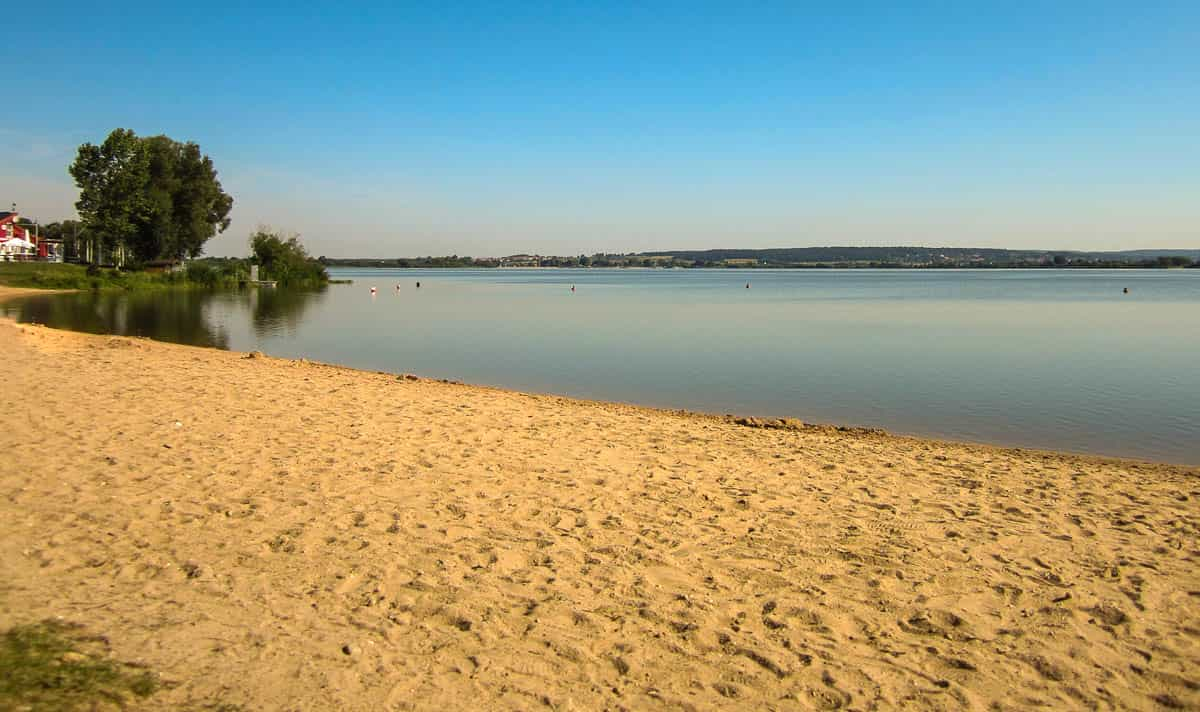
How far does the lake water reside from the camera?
15.6 meters

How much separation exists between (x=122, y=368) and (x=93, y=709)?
45.9 ft

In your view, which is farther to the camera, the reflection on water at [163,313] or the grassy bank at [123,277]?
the grassy bank at [123,277]

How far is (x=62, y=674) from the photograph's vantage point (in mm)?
4227

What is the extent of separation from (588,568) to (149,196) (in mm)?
71762

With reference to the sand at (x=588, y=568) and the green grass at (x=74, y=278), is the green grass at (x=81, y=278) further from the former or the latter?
the sand at (x=588, y=568)

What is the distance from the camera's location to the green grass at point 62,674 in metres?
3.98

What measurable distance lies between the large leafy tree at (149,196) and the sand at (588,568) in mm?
61094

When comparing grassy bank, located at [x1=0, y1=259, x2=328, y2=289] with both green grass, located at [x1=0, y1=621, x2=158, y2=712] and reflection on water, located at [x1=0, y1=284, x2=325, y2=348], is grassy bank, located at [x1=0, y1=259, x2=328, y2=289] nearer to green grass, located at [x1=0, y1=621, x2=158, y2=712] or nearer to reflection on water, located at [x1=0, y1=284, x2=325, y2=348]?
reflection on water, located at [x1=0, y1=284, x2=325, y2=348]

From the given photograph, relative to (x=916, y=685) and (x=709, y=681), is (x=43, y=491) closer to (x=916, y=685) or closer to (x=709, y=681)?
(x=709, y=681)

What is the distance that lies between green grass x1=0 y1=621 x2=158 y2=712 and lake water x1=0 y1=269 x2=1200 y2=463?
12.5 m

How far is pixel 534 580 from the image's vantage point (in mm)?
5902

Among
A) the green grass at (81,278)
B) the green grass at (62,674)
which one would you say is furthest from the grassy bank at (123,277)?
the green grass at (62,674)

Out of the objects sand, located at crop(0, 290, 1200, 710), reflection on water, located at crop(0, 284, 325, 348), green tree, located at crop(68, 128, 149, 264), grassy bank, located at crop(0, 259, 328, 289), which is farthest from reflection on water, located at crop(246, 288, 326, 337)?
sand, located at crop(0, 290, 1200, 710)

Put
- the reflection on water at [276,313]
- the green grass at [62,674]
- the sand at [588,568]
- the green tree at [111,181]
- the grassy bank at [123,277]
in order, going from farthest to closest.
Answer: the green tree at [111,181] → the grassy bank at [123,277] → the reflection on water at [276,313] → the sand at [588,568] → the green grass at [62,674]
